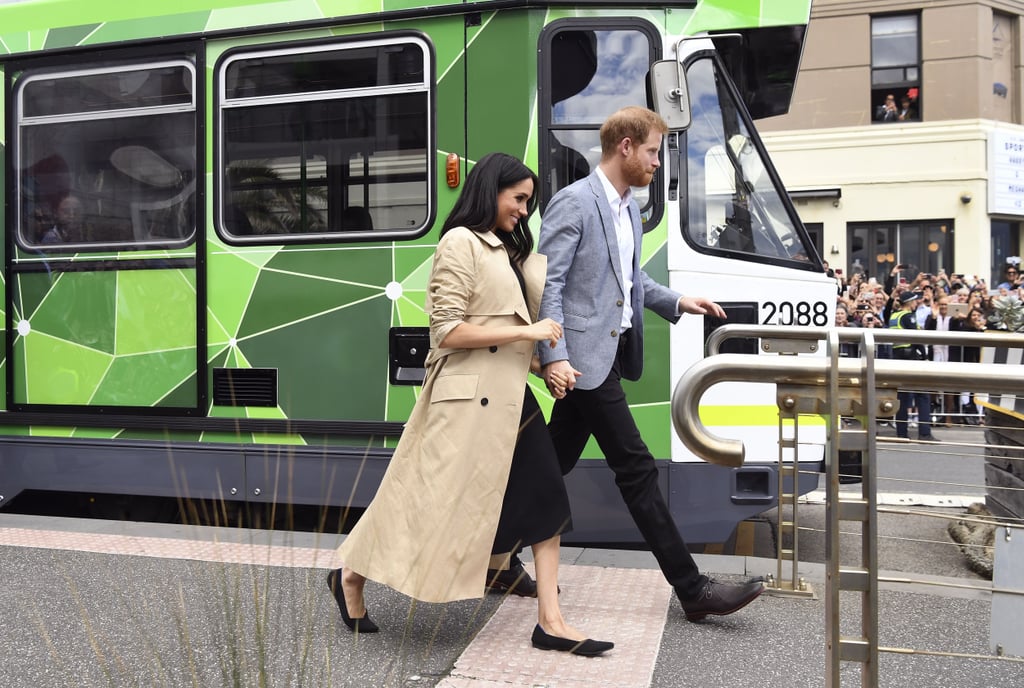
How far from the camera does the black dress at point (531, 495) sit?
356 cm

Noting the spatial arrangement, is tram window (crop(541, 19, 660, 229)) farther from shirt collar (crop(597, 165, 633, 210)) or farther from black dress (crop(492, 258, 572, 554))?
black dress (crop(492, 258, 572, 554))

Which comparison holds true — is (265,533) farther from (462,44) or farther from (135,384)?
(462,44)

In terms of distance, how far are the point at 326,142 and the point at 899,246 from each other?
17.9 m

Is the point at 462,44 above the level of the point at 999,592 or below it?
above

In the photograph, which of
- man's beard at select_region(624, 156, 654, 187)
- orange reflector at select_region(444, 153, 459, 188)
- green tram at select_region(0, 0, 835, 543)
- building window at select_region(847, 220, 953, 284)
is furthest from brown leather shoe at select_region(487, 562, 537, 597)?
building window at select_region(847, 220, 953, 284)

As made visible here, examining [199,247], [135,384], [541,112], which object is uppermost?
[541,112]

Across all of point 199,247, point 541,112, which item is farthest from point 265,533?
point 541,112

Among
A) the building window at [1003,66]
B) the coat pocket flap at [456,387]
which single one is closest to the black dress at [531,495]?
the coat pocket flap at [456,387]

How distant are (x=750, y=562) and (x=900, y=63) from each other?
1934 centimetres

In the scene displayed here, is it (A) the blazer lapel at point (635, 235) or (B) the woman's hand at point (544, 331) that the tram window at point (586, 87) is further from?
(B) the woman's hand at point (544, 331)

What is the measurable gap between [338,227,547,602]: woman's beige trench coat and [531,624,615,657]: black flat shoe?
12.4 inches

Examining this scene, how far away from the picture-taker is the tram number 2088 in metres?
4.95

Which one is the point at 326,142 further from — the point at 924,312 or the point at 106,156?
the point at 924,312

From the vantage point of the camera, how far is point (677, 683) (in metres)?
3.33
